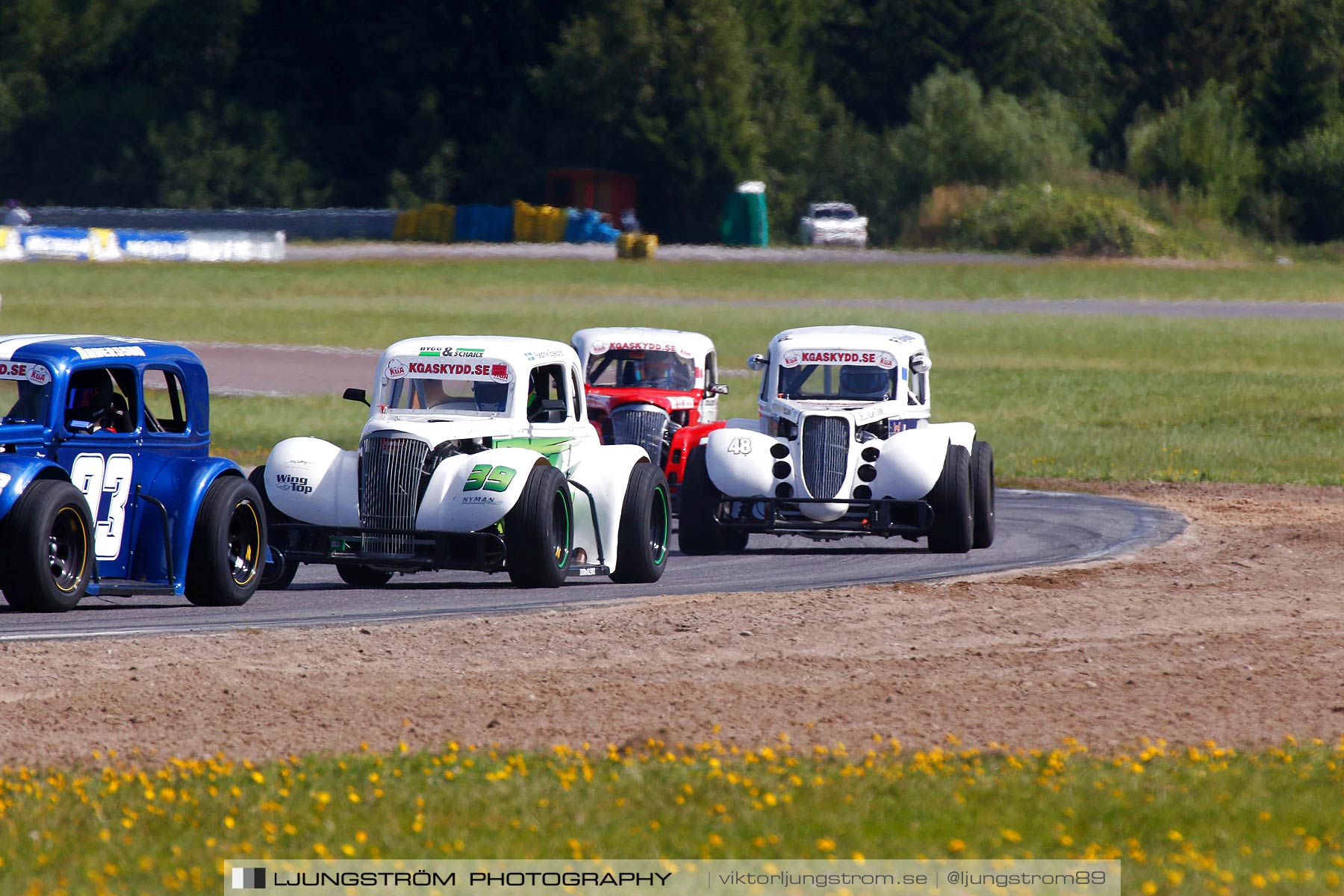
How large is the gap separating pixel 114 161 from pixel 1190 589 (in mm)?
80943

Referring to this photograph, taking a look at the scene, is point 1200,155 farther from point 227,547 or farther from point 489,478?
point 227,547

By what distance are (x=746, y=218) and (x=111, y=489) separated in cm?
6783

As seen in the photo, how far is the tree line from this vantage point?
8169 centimetres

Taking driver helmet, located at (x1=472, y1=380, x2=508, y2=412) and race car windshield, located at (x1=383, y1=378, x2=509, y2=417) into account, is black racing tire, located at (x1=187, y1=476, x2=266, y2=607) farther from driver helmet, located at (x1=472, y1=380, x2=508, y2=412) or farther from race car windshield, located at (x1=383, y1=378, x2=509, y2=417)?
driver helmet, located at (x1=472, y1=380, x2=508, y2=412)

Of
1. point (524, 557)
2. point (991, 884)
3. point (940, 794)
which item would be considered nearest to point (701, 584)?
point (524, 557)

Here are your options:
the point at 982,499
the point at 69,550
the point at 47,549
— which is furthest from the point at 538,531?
the point at 982,499

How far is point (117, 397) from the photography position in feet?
41.9

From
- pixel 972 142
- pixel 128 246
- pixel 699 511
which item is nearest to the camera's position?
pixel 699 511

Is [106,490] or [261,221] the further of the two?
[261,221]

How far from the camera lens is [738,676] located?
10.8 metres

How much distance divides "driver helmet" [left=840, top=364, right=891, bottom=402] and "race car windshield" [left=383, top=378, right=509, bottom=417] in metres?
3.81

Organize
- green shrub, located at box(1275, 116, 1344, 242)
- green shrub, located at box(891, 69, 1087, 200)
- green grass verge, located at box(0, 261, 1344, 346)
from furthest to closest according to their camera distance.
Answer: green shrub, located at box(891, 69, 1087, 200), green shrub, located at box(1275, 116, 1344, 242), green grass verge, located at box(0, 261, 1344, 346)

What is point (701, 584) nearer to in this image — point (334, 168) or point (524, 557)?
point (524, 557)

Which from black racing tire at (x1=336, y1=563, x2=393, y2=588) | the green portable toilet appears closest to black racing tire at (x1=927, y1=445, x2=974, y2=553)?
black racing tire at (x1=336, y1=563, x2=393, y2=588)
